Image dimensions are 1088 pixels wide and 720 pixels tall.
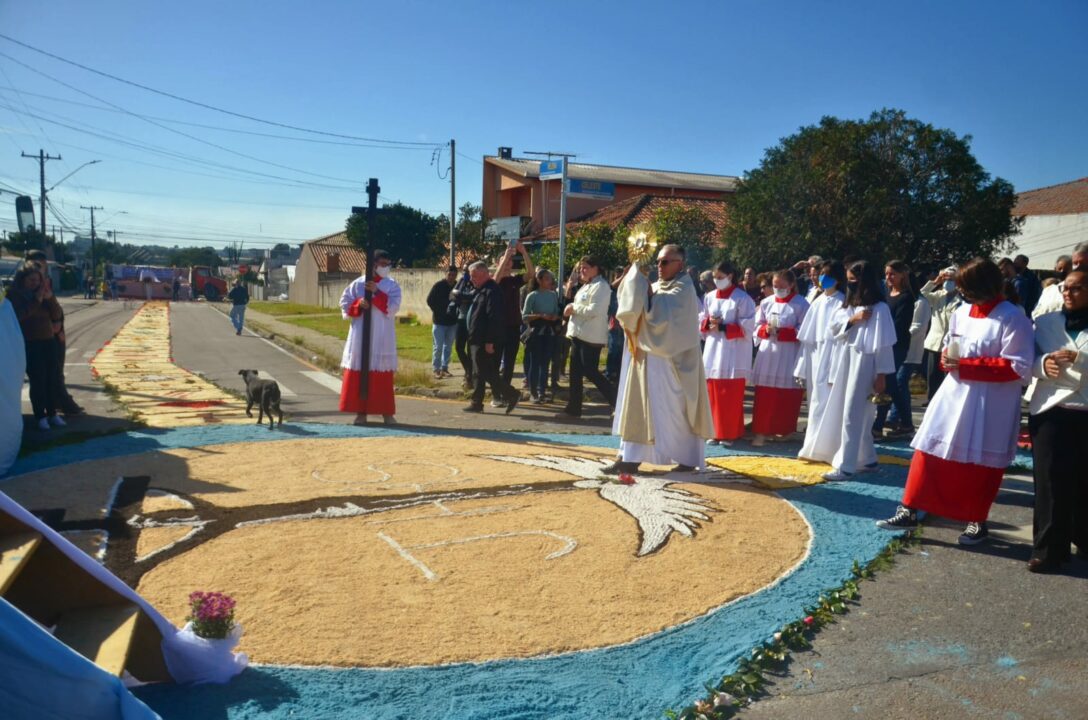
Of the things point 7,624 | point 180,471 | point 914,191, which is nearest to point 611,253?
point 914,191

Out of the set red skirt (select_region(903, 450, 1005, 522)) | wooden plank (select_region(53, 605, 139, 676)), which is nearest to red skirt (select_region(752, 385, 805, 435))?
red skirt (select_region(903, 450, 1005, 522))

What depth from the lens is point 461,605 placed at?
4453 mm

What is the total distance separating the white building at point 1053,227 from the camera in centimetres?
3388

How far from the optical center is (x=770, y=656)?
3.95 meters

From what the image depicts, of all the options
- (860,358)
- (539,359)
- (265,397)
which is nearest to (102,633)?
(860,358)

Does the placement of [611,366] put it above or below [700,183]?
below

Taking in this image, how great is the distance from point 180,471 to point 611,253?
1462cm

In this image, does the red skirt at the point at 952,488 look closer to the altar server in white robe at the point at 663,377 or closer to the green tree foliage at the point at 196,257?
the altar server in white robe at the point at 663,377

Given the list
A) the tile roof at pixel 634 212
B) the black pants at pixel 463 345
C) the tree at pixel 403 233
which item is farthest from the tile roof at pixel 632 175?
the black pants at pixel 463 345

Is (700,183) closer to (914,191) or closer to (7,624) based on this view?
(914,191)

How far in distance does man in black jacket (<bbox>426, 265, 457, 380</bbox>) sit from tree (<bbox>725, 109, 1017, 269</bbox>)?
9145 millimetres

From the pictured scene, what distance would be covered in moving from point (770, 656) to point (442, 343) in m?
11.6

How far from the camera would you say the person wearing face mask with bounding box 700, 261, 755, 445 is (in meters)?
9.48

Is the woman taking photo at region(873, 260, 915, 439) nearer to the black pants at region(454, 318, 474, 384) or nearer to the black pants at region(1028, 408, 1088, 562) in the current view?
the black pants at region(1028, 408, 1088, 562)
